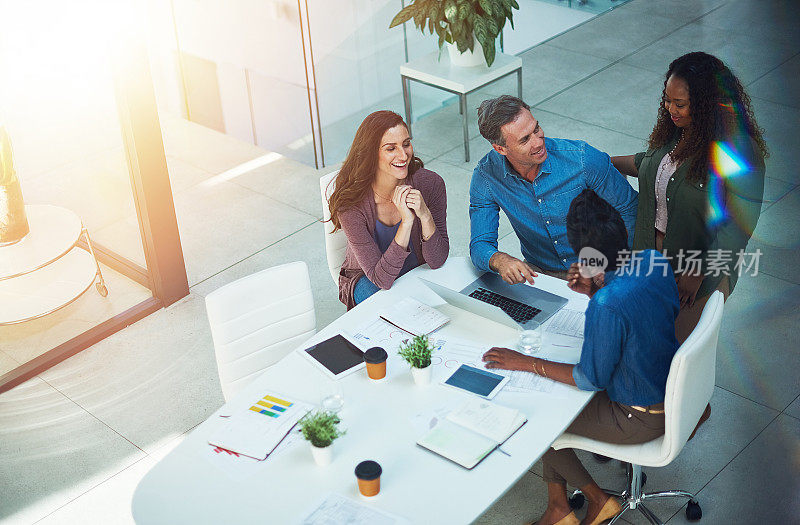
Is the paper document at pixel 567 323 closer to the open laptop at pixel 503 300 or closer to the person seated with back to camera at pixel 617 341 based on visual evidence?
the open laptop at pixel 503 300

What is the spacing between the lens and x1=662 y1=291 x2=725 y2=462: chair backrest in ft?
9.73

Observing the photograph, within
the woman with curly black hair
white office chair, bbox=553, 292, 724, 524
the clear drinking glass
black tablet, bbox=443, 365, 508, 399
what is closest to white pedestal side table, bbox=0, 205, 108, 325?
black tablet, bbox=443, 365, 508, 399

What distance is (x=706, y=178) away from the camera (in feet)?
12.0

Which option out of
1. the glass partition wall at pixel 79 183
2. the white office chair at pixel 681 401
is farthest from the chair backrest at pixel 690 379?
the glass partition wall at pixel 79 183

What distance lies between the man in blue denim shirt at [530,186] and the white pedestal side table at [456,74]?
227cm

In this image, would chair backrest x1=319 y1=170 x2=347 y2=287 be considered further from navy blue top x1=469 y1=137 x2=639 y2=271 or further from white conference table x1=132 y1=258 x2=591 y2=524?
white conference table x1=132 y1=258 x2=591 y2=524

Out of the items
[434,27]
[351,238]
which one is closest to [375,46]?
[434,27]

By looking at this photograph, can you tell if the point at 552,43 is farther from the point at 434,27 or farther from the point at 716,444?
the point at 716,444

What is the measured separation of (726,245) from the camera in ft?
12.0

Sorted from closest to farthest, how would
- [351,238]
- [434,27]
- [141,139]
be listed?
[351,238], [141,139], [434,27]

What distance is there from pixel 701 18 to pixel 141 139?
5.81m

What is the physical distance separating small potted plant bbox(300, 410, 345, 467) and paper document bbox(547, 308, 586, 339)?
1.03 meters

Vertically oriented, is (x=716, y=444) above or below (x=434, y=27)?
below

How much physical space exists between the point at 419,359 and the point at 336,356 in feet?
1.19
